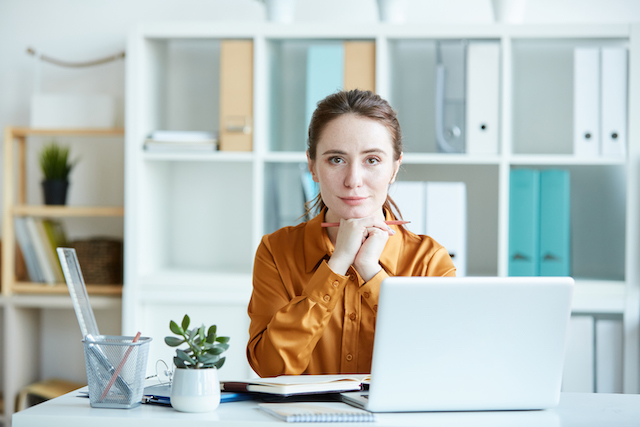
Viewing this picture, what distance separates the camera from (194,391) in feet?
3.15

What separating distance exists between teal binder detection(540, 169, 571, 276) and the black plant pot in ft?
6.32

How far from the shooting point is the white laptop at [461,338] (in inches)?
36.7

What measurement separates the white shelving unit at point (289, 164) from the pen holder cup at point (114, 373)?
142 cm

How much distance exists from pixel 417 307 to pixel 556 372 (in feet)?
0.80

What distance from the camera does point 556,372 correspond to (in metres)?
0.98

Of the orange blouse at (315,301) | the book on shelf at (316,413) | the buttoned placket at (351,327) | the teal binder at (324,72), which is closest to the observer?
the book on shelf at (316,413)

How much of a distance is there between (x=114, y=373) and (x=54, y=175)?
6.22ft

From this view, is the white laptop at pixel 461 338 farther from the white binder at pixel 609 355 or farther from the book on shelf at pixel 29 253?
the book on shelf at pixel 29 253

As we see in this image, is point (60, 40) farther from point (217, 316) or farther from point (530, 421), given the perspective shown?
point (530, 421)

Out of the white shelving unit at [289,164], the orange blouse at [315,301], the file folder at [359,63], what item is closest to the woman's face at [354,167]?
the orange blouse at [315,301]

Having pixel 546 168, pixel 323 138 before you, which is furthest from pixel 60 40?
pixel 546 168

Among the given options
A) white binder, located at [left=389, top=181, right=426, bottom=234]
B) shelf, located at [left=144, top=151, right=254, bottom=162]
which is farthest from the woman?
shelf, located at [left=144, top=151, right=254, bottom=162]

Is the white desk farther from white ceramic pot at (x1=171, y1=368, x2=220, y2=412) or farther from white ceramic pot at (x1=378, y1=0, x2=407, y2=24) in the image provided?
white ceramic pot at (x1=378, y1=0, x2=407, y2=24)

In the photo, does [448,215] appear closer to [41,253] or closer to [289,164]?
[289,164]
